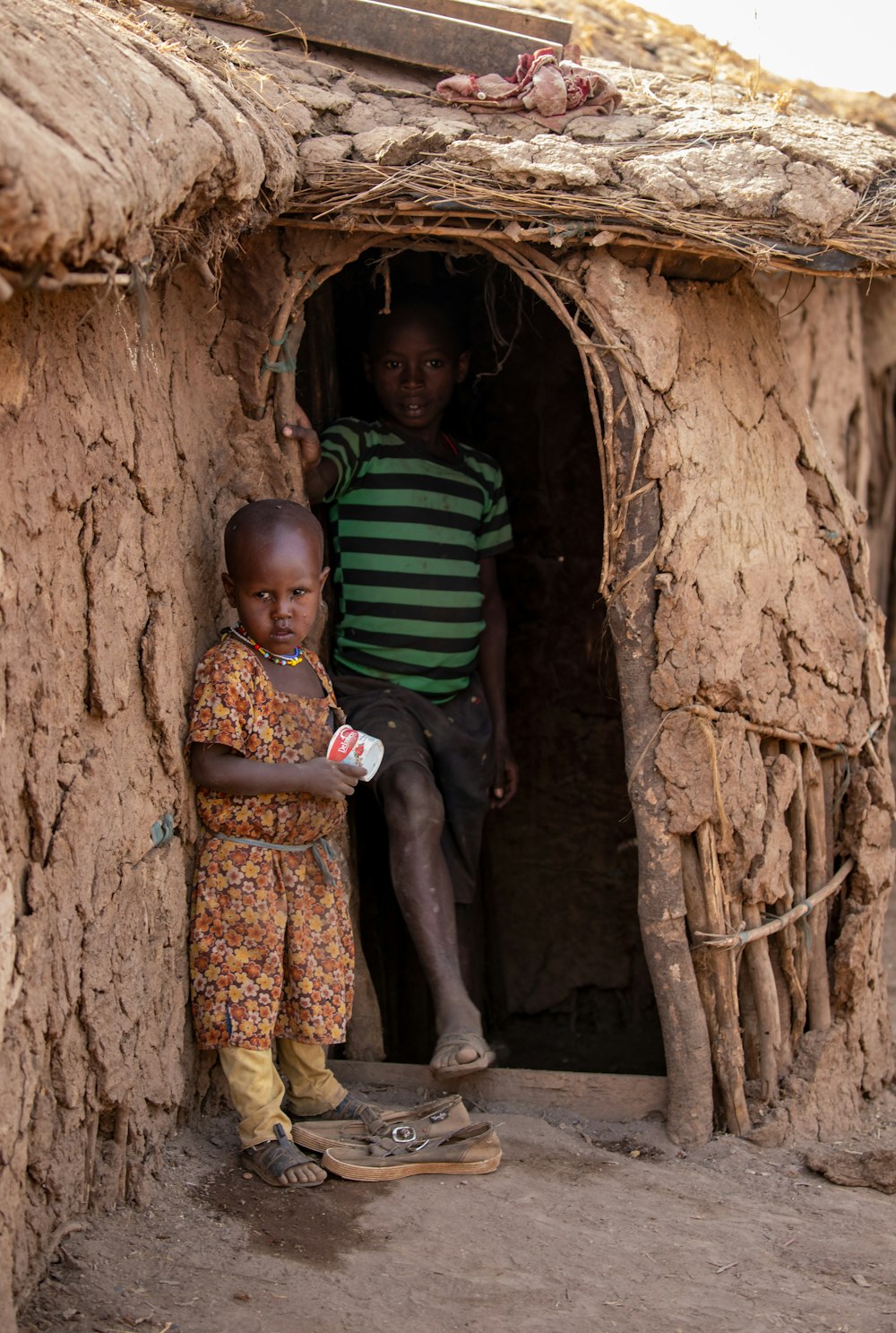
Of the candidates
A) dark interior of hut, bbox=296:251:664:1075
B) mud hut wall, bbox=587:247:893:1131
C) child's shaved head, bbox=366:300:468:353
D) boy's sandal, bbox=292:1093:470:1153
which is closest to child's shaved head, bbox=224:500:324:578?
mud hut wall, bbox=587:247:893:1131

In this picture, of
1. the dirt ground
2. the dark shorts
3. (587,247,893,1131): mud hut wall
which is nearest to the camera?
the dirt ground

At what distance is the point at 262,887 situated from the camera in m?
3.37

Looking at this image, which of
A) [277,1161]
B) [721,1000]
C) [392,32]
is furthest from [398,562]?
[277,1161]

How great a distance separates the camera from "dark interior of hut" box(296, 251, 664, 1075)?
203 inches

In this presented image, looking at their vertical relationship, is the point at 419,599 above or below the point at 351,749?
above

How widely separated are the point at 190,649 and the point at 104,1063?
99 centimetres

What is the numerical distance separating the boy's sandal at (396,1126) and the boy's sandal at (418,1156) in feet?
0.07

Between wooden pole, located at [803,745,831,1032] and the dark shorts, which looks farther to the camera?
the dark shorts

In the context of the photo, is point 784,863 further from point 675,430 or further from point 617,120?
point 617,120

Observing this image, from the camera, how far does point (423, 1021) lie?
512 centimetres

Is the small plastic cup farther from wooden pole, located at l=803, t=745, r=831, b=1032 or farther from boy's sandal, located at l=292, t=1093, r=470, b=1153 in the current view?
wooden pole, located at l=803, t=745, r=831, b=1032

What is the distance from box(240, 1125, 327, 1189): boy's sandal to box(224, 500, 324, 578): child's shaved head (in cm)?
135

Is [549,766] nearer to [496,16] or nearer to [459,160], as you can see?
[459,160]

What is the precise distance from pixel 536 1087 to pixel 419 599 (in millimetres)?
1491
